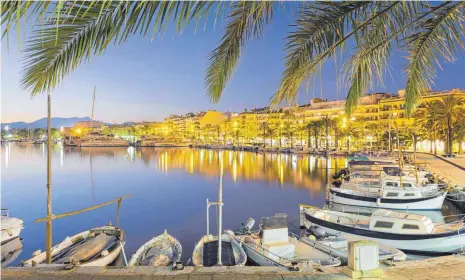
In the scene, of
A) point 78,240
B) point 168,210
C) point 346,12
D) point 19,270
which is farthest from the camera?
point 168,210

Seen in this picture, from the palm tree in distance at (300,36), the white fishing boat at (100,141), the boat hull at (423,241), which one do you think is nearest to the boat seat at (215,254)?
the boat hull at (423,241)

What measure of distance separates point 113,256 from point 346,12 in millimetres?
11689

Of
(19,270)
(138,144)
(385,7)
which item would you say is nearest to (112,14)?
(385,7)

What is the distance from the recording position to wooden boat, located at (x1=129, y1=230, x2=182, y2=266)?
37.9 feet

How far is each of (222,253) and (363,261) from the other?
5.98 meters

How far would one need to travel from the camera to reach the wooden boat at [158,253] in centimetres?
1154

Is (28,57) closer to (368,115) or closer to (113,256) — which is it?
(113,256)

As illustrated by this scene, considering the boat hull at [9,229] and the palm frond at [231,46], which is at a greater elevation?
the palm frond at [231,46]

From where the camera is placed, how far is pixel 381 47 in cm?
427

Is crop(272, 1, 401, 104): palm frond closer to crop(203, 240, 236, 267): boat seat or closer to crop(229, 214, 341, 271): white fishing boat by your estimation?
crop(229, 214, 341, 271): white fishing boat

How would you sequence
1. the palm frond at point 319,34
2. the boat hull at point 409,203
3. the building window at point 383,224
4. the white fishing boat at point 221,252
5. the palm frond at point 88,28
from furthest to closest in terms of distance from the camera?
the boat hull at point 409,203 → the building window at point 383,224 → the white fishing boat at point 221,252 → the palm frond at point 319,34 → the palm frond at point 88,28

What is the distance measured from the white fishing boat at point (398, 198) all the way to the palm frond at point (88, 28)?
21.6 metres

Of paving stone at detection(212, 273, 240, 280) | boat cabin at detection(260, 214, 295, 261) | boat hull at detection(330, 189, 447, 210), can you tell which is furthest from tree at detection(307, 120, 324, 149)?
paving stone at detection(212, 273, 240, 280)

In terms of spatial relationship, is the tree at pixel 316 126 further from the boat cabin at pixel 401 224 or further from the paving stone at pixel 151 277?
the paving stone at pixel 151 277
